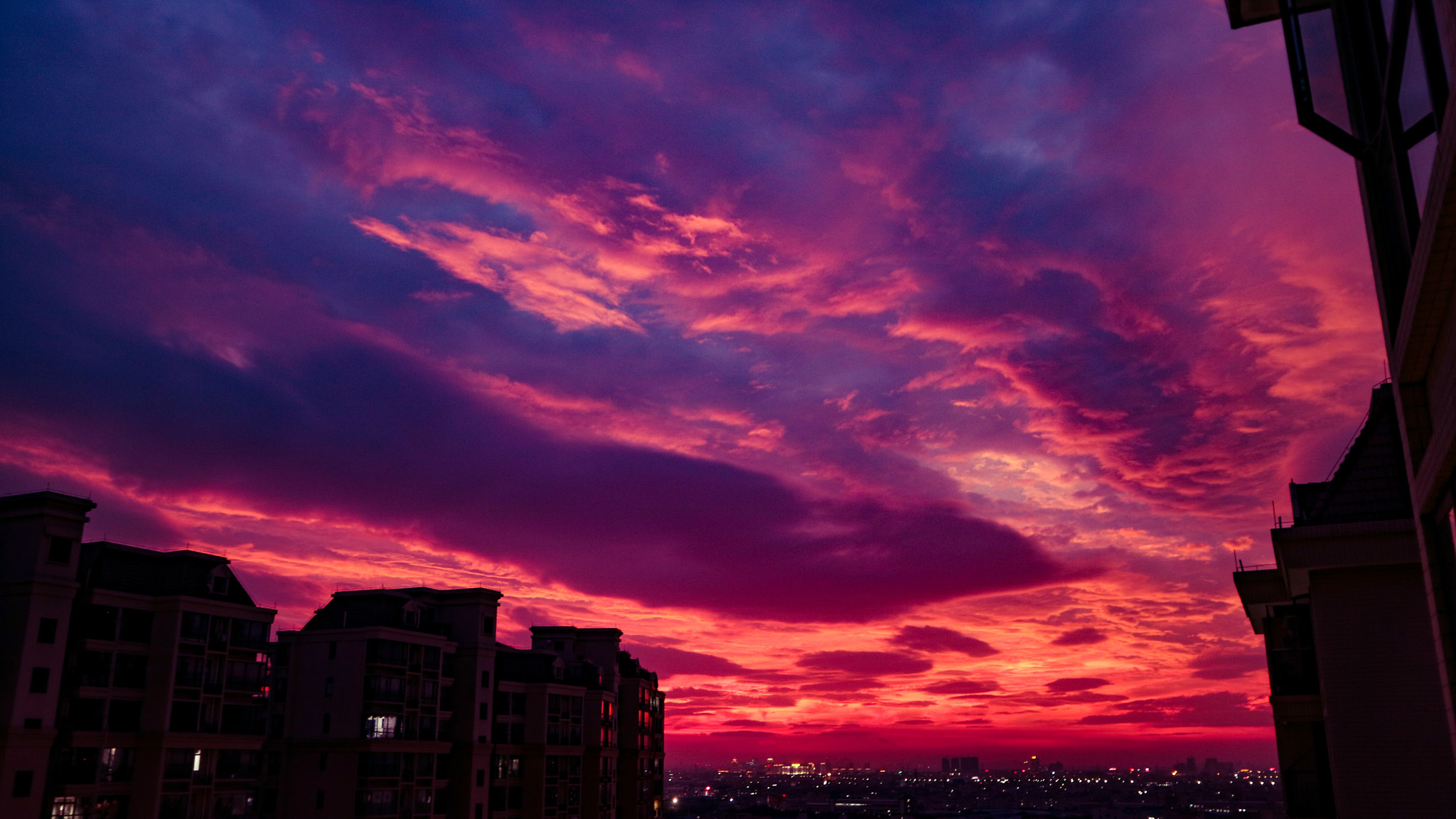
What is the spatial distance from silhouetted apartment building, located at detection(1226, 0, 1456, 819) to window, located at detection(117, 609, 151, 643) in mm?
66238

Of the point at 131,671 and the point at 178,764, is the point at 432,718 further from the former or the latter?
the point at 131,671

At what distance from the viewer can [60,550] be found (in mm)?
59312

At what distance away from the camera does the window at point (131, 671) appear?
6334 centimetres

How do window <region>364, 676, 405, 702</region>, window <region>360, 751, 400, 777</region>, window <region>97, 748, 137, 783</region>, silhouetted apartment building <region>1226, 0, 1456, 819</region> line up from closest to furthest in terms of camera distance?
1. silhouetted apartment building <region>1226, 0, 1456, 819</region>
2. window <region>97, 748, 137, 783</region>
3. window <region>360, 751, 400, 777</region>
4. window <region>364, 676, 405, 702</region>

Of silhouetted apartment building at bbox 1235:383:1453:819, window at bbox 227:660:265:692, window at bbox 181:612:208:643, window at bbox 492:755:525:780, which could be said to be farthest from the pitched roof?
window at bbox 492:755:525:780

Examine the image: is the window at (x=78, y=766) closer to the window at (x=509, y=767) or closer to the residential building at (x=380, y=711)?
the residential building at (x=380, y=711)

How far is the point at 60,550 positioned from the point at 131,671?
986cm

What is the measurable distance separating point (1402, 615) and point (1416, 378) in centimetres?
2336

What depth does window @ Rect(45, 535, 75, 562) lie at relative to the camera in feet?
193

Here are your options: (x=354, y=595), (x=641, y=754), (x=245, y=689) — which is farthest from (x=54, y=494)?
(x=641, y=754)

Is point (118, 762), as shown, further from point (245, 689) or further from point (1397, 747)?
point (1397, 747)

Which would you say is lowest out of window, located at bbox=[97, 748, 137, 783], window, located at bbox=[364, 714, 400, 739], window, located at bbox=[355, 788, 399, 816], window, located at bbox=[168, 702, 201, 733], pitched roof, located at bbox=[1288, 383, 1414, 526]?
window, located at bbox=[355, 788, 399, 816]

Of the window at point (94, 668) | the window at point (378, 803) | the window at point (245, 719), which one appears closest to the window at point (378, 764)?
the window at point (378, 803)

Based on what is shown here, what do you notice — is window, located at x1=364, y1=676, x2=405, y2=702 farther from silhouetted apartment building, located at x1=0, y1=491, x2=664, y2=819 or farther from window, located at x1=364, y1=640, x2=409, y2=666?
window, located at x1=364, y1=640, x2=409, y2=666
